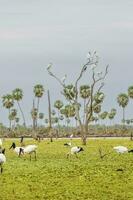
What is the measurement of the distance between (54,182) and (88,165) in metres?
7.61

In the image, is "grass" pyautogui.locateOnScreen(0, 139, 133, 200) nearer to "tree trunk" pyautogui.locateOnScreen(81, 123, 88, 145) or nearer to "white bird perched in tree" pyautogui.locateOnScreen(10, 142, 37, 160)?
"white bird perched in tree" pyautogui.locateOnScreen(10, 142, 37, 160)

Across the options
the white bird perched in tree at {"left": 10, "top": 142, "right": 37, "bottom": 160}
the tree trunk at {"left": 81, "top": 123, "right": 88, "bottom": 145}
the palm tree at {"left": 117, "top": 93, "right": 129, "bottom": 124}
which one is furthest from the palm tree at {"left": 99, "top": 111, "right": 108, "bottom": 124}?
the white bird perched in tree at {"left": 10, "top": 142, "right": 37, "bottom": 160}

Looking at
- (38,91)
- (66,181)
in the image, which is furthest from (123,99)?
(66,181)

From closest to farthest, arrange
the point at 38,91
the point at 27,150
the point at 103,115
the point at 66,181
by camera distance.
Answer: the point at 66,181
the point at 27,150
the point at 38,91
the point at 103,115

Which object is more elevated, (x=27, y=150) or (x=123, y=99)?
(x=123, y=99)

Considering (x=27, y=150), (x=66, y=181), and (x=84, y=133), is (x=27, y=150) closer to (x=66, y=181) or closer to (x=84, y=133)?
(x=66, y=181)

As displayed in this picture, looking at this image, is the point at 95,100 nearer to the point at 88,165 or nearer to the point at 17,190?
the point at 88,165

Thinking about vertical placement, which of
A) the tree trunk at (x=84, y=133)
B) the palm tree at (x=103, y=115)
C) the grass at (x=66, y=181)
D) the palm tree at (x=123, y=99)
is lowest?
the grass at (x=66, y=181)

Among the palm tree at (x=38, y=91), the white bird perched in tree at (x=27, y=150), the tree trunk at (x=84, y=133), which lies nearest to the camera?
the white bird perched in tree at (x=27, y=150)

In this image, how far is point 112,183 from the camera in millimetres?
28781

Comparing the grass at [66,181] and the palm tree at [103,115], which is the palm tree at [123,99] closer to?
the palm tree at [103,115]

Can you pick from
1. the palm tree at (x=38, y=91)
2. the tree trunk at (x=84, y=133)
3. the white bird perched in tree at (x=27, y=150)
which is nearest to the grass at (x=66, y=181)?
the white bird perched in tree at (x=27, y=150)

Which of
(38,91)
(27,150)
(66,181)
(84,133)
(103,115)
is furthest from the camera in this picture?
(103,115)

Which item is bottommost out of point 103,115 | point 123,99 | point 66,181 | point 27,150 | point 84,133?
point 66,181
